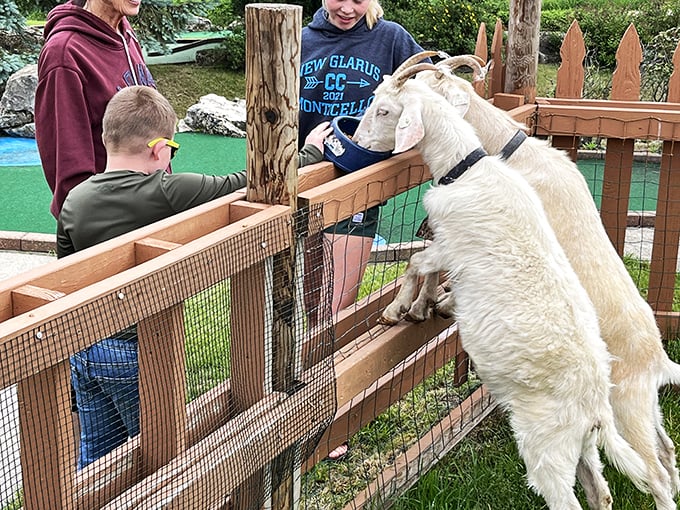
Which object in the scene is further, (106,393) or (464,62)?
(464,62)

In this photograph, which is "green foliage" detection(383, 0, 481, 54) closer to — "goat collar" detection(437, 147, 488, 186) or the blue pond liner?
the blue pond liner

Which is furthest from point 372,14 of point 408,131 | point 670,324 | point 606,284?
point 670,324

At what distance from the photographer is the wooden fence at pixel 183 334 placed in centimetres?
199

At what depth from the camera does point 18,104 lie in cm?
1185

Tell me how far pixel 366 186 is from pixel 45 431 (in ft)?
4.80

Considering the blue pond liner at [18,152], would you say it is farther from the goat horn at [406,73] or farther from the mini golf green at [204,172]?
the goat horn at [406,73]

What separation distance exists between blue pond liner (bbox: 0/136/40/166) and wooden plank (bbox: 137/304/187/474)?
8.54 meters

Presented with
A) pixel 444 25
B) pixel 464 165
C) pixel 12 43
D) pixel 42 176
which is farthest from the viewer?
pixel 444 25

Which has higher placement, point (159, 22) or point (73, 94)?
point (159, 22)

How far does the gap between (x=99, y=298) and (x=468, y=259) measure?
58.0 inches

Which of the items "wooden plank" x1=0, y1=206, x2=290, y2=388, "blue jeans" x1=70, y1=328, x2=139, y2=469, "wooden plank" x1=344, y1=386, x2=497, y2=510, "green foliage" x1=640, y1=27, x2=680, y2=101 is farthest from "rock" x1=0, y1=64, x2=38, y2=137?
"wooden plank" x1=0, y1=206, x2=290, y2=388

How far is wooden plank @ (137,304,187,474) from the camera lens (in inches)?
91.0

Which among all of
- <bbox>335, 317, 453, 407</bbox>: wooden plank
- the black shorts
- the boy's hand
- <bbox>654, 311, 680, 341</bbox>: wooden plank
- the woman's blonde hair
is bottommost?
<bbox>654, 311, 680, 341</bbox>: wooden plank

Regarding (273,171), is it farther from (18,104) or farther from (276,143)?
(18,104)
